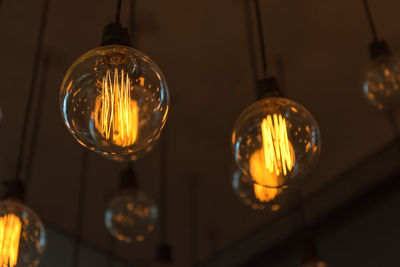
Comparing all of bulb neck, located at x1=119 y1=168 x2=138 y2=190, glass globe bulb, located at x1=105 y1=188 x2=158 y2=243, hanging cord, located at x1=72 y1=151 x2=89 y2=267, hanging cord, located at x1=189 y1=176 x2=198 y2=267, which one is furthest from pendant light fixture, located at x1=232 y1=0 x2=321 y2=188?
hanging cord, located at x1=189 y1=176 x2=198 y2=267

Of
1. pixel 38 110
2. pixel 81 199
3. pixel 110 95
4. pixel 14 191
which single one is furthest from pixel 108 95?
pixel 81 199

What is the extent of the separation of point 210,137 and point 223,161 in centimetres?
33

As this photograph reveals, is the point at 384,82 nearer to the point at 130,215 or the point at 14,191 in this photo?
the point at 130,215

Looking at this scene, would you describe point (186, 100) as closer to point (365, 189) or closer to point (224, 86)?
point (224, 86)

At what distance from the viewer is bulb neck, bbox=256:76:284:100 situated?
1.47 m

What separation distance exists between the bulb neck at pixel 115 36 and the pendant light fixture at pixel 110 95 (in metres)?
0.05

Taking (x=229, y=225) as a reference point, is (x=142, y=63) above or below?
below

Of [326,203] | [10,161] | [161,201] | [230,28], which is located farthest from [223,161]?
[10,161]

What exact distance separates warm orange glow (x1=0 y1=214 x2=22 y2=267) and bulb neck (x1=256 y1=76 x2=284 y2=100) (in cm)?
85

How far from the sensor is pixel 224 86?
11.2ft

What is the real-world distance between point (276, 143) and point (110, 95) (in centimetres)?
45

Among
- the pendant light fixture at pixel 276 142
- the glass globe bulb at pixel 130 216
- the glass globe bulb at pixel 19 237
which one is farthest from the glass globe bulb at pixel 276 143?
the glass globe bulb at pixel 130 216

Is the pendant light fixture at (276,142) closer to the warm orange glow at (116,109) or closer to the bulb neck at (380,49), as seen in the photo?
the warm orange glow at (116,109)

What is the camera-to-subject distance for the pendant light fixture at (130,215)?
7.97 ft
